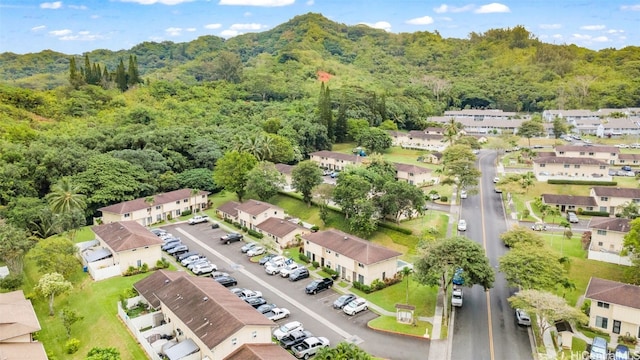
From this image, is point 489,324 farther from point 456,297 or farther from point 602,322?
point 602,322

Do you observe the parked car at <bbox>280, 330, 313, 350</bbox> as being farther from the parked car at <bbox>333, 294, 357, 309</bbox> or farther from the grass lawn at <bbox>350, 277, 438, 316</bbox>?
the grass lawn at <bbox>350, 277, 438, 316</bbox>

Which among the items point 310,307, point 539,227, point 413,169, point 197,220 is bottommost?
point 310,307

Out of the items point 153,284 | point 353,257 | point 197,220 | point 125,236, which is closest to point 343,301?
point 353,257

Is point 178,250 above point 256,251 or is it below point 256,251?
above

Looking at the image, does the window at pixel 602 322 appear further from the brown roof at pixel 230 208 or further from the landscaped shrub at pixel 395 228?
the brown roof at pixel 230 208

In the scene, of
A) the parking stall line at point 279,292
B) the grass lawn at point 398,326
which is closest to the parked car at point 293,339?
the parking stall line at point 279,292

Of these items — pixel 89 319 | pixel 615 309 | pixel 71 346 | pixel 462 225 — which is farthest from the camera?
pixel 462 225

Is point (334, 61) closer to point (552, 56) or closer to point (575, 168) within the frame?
point (552, 56)
